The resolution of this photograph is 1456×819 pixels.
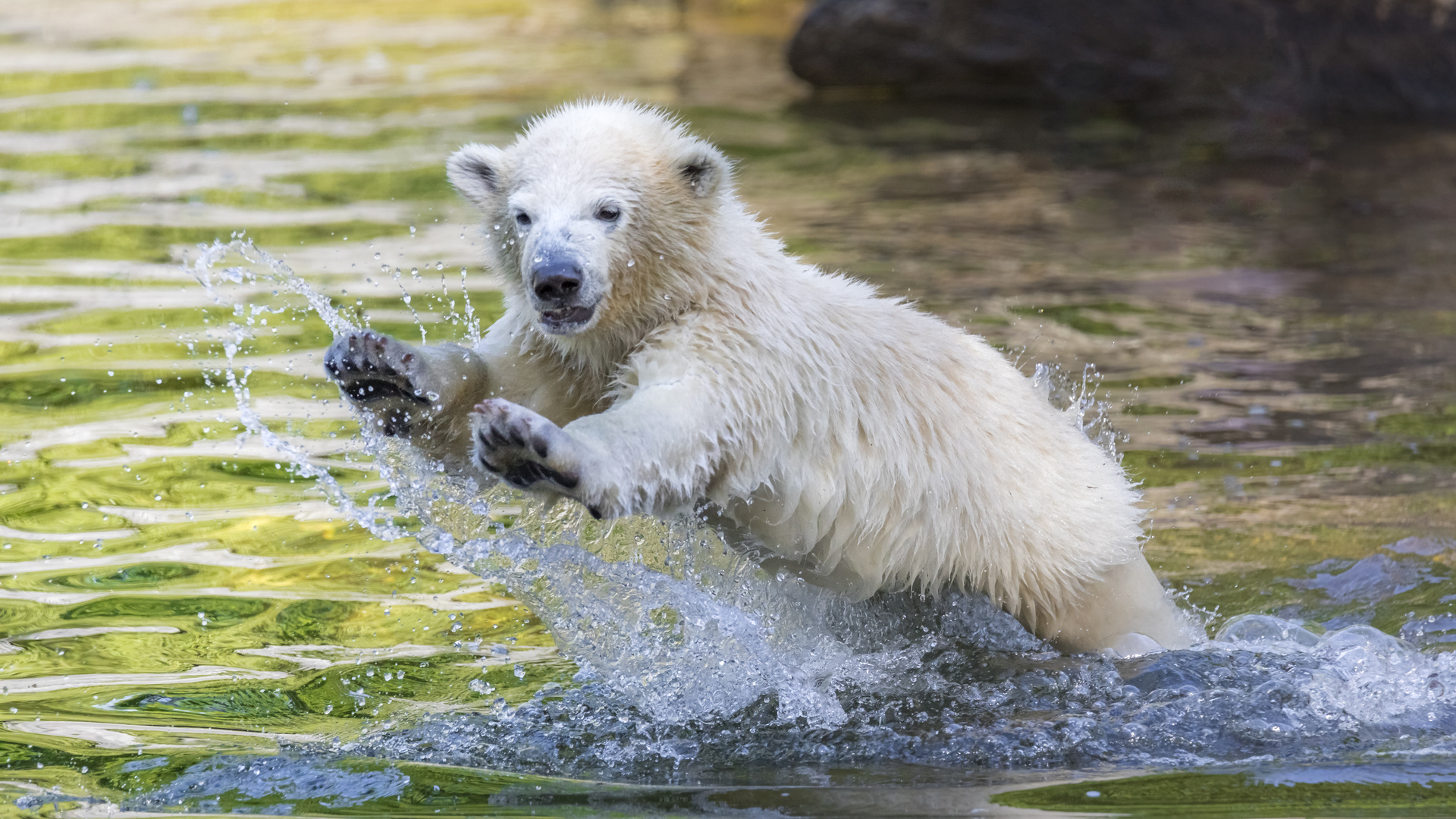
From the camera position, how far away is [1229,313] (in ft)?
21.2

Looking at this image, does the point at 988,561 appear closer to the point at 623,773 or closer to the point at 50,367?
the point at 623,773

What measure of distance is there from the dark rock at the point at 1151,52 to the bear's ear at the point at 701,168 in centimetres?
815

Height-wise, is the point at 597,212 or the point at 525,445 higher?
the point at 597,212

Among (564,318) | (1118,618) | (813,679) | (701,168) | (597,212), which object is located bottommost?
(813,679)

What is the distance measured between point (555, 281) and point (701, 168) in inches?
18.5

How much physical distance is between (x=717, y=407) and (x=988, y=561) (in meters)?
0.83

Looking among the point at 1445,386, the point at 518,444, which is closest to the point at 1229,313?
the point at 1445,386

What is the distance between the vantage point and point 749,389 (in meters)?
3.23

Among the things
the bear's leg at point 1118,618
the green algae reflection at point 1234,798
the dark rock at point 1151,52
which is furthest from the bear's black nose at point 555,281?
the dark rock at point 1151,52

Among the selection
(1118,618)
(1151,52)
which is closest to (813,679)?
(1118,618)

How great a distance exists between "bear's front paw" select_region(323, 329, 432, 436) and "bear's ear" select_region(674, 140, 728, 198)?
2.29ft

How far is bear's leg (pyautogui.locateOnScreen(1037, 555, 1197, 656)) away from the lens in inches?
147

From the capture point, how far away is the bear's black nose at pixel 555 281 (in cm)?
313

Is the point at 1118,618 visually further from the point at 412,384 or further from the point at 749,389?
the point at 412,384
